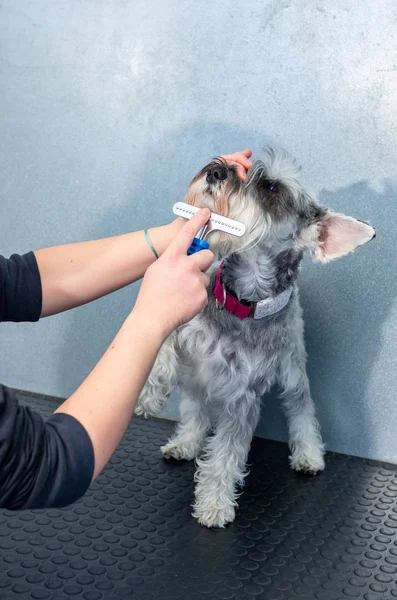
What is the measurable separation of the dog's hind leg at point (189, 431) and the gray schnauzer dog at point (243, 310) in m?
0.11

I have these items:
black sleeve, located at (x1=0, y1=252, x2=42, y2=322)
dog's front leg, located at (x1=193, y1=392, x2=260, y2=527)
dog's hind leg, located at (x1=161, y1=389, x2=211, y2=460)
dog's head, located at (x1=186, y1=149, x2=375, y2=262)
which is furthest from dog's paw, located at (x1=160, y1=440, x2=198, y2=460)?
black sleeve, located at (x1=0, y1=252, x2=42, y2=322)

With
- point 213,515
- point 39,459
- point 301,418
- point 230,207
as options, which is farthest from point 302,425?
point 39,459

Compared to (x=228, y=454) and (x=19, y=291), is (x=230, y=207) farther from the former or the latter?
(x=228, y=454)

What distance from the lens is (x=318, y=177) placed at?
2.01m

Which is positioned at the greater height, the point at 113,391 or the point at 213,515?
the point at 113,391

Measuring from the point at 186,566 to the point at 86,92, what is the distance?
1.43 meters

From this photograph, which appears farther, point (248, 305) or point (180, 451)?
point (180, 451)

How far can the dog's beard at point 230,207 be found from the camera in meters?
1.54

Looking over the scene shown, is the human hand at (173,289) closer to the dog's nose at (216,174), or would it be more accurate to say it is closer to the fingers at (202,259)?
the fingers at (202,259)

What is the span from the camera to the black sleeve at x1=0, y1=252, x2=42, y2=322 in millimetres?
1369

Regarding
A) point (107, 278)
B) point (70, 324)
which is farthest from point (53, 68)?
point (107, 278)

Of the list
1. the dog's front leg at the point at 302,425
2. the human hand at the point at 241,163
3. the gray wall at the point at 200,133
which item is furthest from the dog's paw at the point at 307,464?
the human hand at the point at 241,163

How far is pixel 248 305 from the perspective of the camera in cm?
169

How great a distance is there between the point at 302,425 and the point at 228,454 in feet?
1.17
